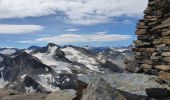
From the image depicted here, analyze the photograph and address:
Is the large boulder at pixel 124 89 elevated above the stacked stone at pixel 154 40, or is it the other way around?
the stacked stone at pixel 154 40

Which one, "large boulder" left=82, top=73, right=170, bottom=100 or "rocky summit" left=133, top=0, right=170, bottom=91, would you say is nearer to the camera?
"large boulder" left=82, top=73, right=170, bottom=100

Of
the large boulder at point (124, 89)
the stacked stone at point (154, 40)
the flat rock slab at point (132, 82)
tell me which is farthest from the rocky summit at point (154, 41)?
the large boulder at point (124, 89)

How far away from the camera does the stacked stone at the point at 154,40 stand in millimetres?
26194

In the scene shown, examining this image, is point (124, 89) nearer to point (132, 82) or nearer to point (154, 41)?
point (132, 82)

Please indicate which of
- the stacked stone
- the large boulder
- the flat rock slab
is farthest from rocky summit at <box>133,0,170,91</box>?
the large boulder

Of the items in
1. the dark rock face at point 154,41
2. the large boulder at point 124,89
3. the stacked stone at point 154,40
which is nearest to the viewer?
the large boulder at point 124,89

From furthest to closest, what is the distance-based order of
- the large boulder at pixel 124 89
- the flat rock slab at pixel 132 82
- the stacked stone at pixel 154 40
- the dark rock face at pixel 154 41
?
the stacked stone at pixel 154 40
the dark rock face at pixel 154 41
the flat rock slab at pixel 132 82
the large boulder at pixel 124 89

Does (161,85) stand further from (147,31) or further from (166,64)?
(147,31)

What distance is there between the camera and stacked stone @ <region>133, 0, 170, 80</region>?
26.2 m

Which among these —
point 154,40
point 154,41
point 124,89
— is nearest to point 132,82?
→ point 124,89

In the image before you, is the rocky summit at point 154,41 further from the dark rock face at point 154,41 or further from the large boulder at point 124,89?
the large boulder at point 124,89

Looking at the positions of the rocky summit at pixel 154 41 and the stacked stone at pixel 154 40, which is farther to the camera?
the stacked stone at pixel 154 40

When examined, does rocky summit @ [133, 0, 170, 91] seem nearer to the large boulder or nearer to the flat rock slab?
the flat rock slab

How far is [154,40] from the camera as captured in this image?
28688 millimetres
